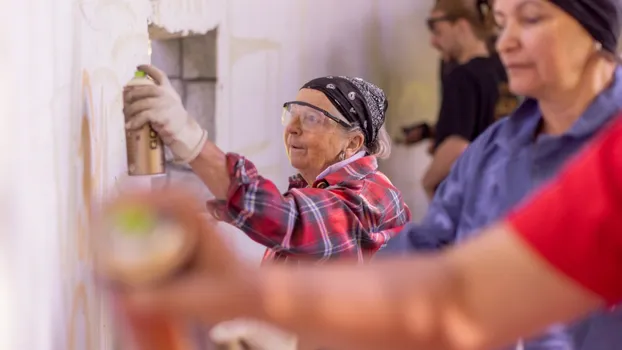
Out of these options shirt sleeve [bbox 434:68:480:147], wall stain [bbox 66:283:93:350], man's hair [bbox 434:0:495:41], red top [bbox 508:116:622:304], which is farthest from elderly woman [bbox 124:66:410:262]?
man's hair [bbox 434:0:495:41]

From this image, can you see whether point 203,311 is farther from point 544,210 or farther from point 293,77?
point 293,77

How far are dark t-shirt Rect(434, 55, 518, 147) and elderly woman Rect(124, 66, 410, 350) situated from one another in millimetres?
588

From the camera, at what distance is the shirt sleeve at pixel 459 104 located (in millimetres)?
2211

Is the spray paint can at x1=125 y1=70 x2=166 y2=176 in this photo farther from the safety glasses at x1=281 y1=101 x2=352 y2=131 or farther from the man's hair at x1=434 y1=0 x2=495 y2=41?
the man's hair at x1=434 y1=0 x2=495 y2=41

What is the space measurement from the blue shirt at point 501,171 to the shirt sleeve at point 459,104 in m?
1.16

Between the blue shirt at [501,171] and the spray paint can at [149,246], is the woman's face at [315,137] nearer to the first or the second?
the blue shirt at [501,171]

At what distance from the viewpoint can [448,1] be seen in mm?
2580

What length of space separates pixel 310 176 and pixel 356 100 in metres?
0.20

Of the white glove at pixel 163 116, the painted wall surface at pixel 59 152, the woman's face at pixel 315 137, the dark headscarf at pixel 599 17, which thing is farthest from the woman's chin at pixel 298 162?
the dark headscarf at pixel 599 17

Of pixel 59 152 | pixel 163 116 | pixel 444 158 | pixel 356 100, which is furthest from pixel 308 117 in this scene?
pixel 444 158

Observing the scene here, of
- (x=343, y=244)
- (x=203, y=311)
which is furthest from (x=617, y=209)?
(x=343, y=244)

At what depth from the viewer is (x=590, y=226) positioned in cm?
48

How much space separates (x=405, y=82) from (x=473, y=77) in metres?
0.80

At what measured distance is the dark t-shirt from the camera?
86.9 inches
